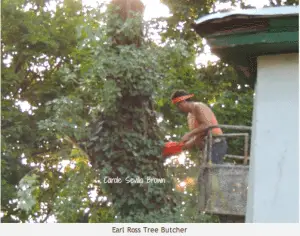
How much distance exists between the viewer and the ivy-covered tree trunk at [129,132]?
11.5 feet

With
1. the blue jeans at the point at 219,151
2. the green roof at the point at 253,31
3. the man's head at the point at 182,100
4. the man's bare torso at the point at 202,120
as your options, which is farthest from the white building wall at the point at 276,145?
the man's head at the point at 182,100

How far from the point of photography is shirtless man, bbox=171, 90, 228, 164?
3070 mm

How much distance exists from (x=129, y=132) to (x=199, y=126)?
0.56 m

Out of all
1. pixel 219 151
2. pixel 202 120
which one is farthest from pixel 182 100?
pixel 219 151

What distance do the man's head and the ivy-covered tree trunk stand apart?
20cm

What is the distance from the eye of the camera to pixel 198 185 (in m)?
3.21

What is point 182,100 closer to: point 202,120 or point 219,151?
point 202,120

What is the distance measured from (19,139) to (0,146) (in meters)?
0.21

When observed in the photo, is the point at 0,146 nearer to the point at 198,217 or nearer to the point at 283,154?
the point at 198,217

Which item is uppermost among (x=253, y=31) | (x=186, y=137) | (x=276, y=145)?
(x=253, y=31)

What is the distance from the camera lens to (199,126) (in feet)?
10.7
